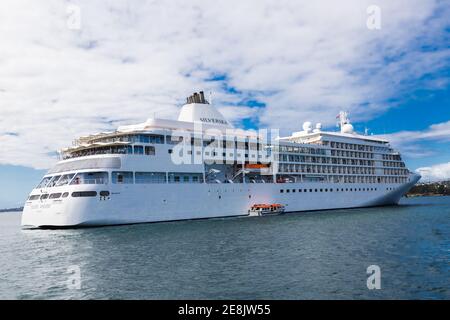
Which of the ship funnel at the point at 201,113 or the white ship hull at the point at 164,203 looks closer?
the white ship hull at the point at 164,203

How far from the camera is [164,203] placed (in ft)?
141

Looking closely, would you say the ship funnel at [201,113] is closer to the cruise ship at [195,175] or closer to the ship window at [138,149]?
the cruise ship at [195,175]

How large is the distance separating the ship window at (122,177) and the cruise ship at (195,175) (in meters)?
0.11

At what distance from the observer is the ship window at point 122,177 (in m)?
40.1

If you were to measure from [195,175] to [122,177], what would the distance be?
31.5ft

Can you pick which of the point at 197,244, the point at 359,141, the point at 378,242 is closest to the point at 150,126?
the point at 197,244

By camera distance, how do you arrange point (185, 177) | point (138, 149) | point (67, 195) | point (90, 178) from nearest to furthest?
point (67, 195) → point (90, 178) → point (138, 149) → point (185, 177)

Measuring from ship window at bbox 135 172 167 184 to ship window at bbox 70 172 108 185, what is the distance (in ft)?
12.0

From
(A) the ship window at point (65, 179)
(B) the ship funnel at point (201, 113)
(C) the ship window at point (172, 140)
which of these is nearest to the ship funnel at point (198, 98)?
(B) the ship funnel at point (201, 113)

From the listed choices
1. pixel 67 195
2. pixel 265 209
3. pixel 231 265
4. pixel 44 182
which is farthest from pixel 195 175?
pixel 231 265

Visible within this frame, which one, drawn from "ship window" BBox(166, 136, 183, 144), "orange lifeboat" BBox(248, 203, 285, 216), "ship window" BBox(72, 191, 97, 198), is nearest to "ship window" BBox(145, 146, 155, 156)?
"ship window" BBox(166, 136, 183, 144)

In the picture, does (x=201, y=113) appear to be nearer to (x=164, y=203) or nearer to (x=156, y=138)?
(x=156, y=138)
